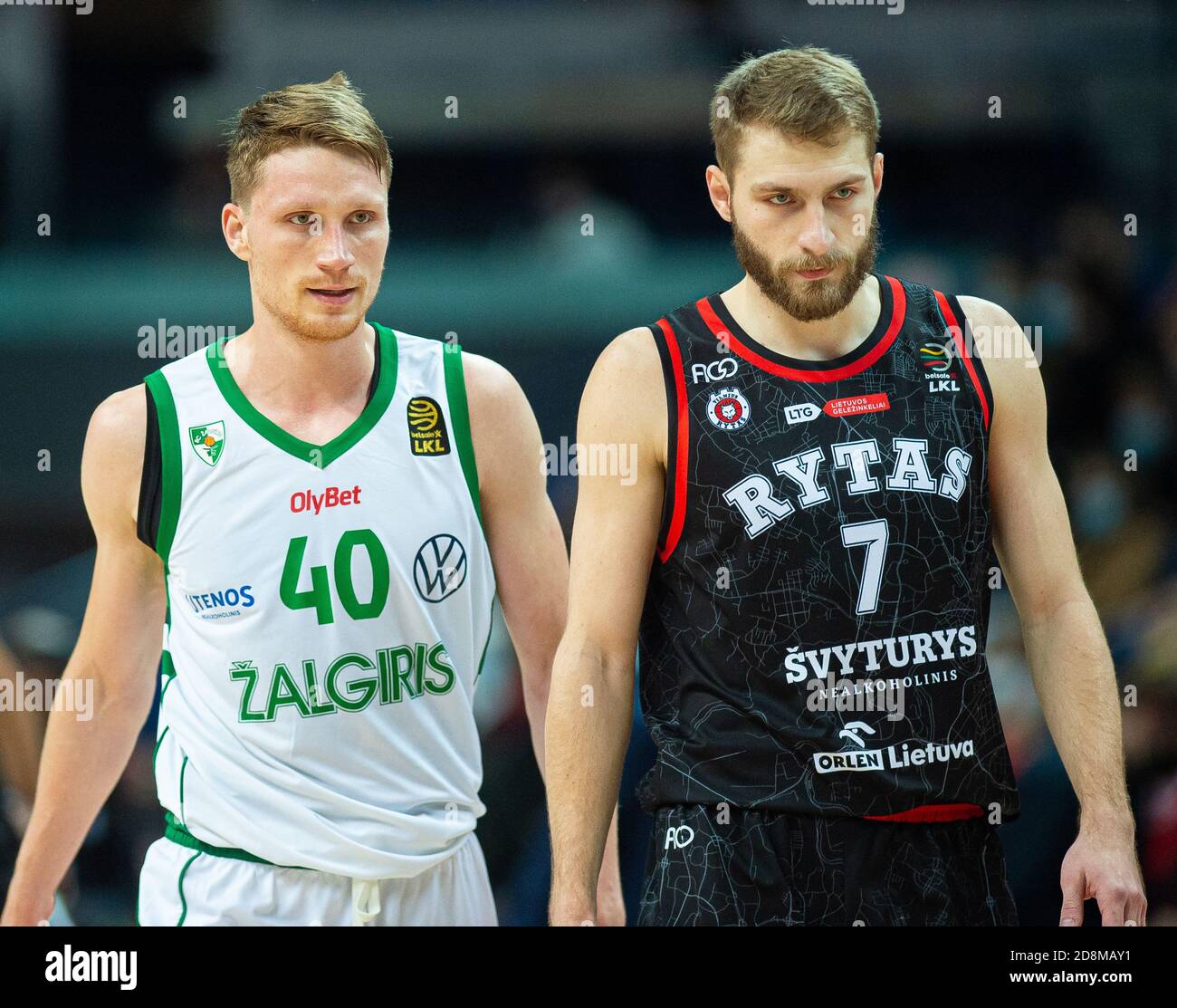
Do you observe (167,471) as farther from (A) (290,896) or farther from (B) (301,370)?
(A) (290,896)

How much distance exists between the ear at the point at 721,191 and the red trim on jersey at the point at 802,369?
23 centimetres

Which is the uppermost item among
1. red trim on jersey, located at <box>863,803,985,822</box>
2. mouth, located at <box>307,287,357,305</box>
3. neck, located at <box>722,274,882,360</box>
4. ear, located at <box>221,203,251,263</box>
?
ear, located at <box>221,203,251,263</box>

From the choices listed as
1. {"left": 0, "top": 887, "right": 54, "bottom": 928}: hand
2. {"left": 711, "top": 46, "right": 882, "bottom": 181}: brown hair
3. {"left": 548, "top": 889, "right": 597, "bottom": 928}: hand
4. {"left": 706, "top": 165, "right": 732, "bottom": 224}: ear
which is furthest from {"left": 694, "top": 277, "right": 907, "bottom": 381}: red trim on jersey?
{"left": 0, "top": 887, "right": 54, "bottom": 928}: hand

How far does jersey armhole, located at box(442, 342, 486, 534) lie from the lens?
416 cm

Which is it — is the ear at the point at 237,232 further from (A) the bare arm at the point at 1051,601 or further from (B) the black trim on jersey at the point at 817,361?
(A) the bare arm at the point at 1051,601

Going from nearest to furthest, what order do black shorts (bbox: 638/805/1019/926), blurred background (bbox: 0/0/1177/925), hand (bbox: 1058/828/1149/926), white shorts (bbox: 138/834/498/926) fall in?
1. hand (bbox: 1058/828/1149/926)
2. black shorts (bbox: 638/805/1019/926)
3. white shorts (bbox: 138/834/498/926)
4. blurred background (bbox: 0/0/1177/925)

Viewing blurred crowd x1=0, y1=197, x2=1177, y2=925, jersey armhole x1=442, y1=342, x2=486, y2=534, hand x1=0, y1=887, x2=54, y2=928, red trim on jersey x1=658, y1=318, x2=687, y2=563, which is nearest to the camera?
red trim on jersey x1=658, y1=318, x2=687, y2=563


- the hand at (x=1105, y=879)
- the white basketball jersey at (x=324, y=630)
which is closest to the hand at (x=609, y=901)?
the white basketball jersey at (x=324, y=630)

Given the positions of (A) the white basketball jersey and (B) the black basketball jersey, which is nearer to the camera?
(B) the black basketball jersey

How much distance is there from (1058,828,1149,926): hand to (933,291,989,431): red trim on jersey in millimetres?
980

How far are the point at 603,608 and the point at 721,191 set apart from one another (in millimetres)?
1036

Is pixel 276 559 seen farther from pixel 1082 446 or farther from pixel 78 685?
pixel 1082 446

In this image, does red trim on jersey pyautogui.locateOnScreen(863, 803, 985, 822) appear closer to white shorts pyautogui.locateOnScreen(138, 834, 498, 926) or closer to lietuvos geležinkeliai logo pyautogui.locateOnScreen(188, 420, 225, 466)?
white shorts pyautogui.locateOnScreen(138, 834, 498, 926)
